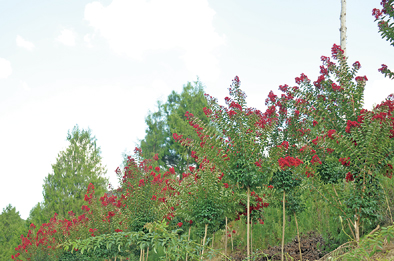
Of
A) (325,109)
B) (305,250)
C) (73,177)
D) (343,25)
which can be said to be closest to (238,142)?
(325,109)

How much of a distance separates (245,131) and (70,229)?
692cm

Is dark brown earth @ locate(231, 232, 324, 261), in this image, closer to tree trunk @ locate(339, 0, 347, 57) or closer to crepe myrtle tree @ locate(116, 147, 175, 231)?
crepe myrtle tree @ locate(116, 147, 175, 231)

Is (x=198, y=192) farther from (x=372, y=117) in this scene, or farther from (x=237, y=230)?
(x=237, y=230)

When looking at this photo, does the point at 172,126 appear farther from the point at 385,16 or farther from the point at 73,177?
the point at 385,16

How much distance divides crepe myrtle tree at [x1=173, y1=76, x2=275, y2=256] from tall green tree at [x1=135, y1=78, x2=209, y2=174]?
43.0 feet

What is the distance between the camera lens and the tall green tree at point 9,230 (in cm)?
1329

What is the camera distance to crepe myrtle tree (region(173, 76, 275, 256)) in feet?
16.1

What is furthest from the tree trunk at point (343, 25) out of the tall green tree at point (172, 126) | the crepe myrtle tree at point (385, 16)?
the tall green tree at point (172, 126)

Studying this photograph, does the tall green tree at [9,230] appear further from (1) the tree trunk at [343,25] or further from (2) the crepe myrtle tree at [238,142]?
(1) the tree trunk at [343,25]

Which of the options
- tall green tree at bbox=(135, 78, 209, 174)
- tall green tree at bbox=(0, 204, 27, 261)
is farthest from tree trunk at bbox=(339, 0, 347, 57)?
tall green tree at bbox=(0, 204, 27, 261)

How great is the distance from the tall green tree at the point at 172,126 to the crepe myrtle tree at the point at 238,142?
1311 cm

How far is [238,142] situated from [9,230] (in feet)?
52.4

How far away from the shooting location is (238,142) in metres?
4.95

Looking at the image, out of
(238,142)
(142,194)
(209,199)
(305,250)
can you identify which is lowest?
(305,250)
